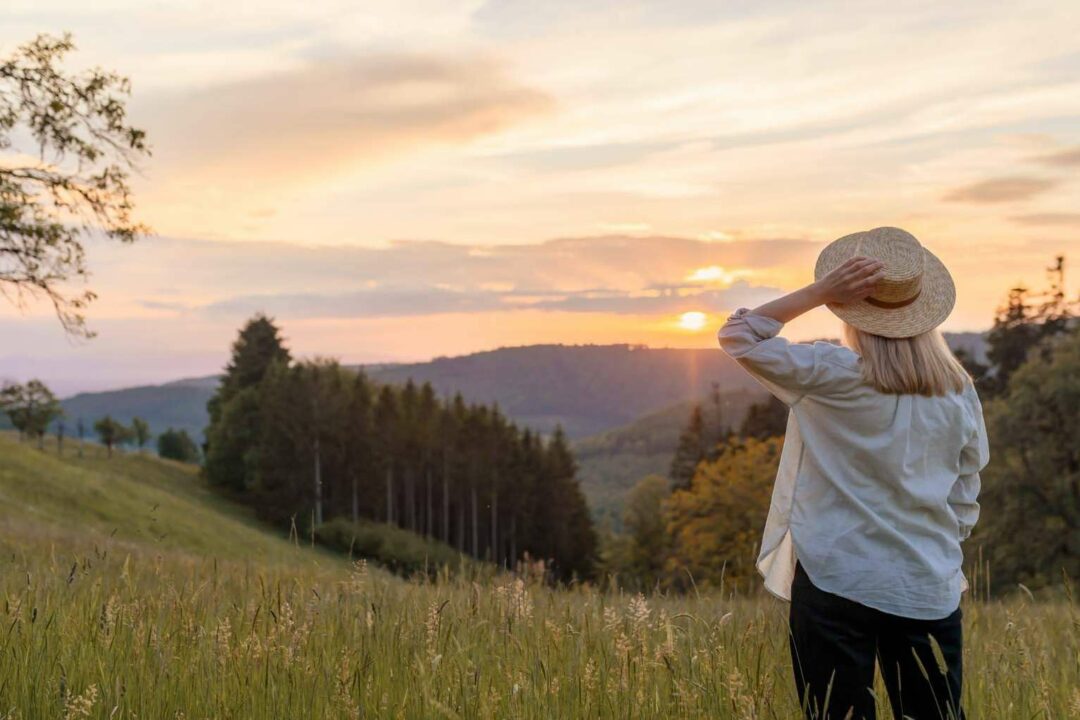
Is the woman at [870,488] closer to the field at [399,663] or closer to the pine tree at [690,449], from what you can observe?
the field at [399,663]

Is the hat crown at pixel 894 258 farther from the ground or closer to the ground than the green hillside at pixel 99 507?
farther from the ground

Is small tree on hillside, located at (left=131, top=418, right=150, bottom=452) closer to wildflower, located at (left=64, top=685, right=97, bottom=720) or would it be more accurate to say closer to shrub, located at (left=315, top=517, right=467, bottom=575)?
shrub, located at (left=315, top=517, right=467, bottom=575)

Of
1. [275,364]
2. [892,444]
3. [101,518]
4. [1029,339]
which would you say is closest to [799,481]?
[892,444]

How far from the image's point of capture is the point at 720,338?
4.03m

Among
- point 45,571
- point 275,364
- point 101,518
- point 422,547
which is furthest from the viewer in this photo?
point 275,364

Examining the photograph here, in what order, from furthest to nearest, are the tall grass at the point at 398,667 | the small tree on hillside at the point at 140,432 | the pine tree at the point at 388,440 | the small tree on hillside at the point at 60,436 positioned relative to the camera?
the small tree on hillside at the point at 140,432 → the pine tree at the point at 388,440 → the small tree on hillside at the point at 60,436 → the tall grass at the point at 398,667

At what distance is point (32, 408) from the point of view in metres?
84.2

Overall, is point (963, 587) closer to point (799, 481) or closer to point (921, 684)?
point (921, 684)

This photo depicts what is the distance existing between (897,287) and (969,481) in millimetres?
826

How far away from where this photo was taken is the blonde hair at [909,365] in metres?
3.87

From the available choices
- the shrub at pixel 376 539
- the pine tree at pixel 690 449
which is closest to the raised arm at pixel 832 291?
the shrub at pixel 376 539

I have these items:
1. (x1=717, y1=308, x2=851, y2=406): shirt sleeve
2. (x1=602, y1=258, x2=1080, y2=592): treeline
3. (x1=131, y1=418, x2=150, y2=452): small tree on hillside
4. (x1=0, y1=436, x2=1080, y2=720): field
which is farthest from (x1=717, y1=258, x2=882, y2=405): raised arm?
(x1=131, y1=418, x2=150, y2=452): small tree on hillside

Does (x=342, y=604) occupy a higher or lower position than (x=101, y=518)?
higher

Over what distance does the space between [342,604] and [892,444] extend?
134 inches
